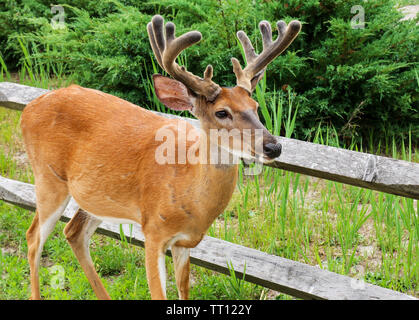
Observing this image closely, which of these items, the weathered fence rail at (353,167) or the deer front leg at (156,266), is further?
the weathered fence rail at (353,167)

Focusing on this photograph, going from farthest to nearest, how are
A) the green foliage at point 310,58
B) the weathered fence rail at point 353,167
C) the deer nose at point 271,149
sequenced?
the green foliage at point 310,58 < the weathered fence rail at point 353,167 < the deer nose at point 271,149

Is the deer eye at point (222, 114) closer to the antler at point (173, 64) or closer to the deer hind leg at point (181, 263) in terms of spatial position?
the antler at point (173, 64)

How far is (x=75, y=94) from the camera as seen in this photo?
274cm

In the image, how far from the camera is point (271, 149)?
6.89 ft

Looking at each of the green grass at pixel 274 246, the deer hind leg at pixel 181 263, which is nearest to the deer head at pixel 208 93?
the deer hind leg at pixel 181 263

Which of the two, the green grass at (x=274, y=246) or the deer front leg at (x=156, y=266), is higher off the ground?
the deer front leg at (x=156, y=266)

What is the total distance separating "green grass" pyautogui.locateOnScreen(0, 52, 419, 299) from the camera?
3275mm

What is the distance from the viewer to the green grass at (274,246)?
3275mm

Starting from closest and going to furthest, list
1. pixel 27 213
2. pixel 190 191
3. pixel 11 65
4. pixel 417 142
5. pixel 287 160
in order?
1. pixel 190 191
2. pixel 287 160
3. pixel 27 213
4. pixel 417 142
5. pixel 11 65

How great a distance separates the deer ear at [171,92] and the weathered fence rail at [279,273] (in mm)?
1234

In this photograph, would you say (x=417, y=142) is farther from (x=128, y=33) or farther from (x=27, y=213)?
(x=27, y=213)

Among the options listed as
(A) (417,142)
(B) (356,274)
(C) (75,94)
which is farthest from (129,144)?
(A) (417,142)

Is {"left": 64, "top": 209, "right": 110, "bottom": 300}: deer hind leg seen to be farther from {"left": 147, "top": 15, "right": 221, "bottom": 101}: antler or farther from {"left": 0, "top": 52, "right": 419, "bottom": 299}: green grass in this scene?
{"left": 147, "top": 15, "right": 221, "bottom": 101}: antler
